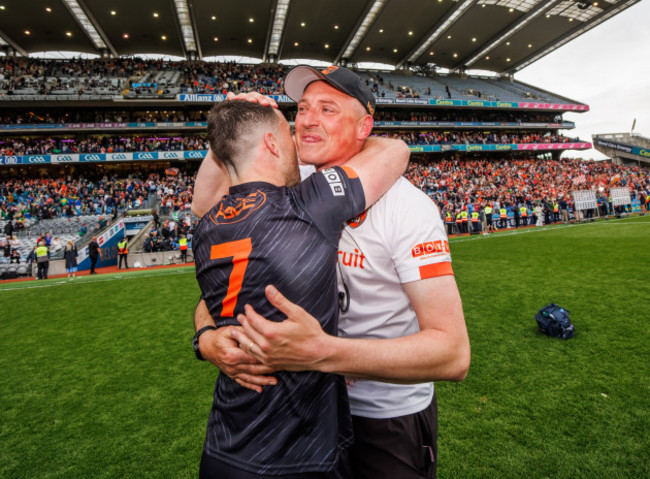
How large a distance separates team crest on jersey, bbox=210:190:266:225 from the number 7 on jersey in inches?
3.7

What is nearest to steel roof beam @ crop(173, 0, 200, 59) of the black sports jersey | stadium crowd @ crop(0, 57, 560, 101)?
stadium crowd @ crop(0, 57, 560, 101)

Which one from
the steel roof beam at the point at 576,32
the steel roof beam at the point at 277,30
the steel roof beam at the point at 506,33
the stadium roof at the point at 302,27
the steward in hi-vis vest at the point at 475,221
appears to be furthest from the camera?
the steel roof beam at the point at 506,33

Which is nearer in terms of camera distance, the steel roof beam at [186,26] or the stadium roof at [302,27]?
the steel roof beam at [186,26]

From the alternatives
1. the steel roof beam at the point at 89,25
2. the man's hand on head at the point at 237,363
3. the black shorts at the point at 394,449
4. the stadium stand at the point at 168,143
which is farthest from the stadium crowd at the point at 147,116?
the black shorts at the point at 394,449

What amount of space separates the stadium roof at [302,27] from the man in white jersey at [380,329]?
36342mm

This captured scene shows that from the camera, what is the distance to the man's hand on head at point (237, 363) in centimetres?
113

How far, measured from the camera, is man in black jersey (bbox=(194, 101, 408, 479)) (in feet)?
3.78

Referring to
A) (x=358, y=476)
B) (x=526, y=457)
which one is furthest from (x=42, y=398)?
(x=526, y=457)

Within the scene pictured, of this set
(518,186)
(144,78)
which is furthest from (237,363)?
(144,78)

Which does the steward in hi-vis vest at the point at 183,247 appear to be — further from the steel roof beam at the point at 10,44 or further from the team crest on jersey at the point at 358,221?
the steel roof beam at the point at 10,44

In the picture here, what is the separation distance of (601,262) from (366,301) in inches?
398

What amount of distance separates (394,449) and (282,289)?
2.91 ft

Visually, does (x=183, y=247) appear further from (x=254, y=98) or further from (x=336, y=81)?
(x=336, y=81)

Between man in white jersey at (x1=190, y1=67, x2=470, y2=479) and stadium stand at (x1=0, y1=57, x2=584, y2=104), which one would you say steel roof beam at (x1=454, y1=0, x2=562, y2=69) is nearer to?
stadium stand at (x1=0, y1=57, x2=584, y2=104)
